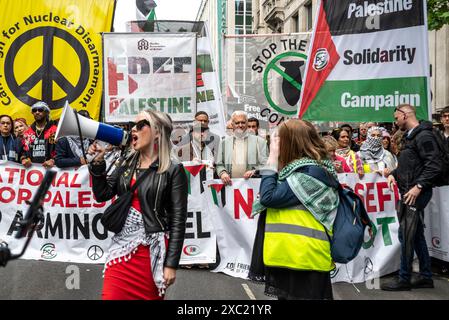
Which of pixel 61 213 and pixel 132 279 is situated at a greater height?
pixel 61 213

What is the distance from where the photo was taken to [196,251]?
7.28m

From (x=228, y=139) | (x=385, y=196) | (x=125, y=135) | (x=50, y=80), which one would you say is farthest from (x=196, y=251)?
(x=125, y=135)

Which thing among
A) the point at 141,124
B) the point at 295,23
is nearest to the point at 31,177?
the point at 141,124

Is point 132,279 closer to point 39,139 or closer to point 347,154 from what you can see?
point 39,139

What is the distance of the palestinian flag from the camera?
659 centimetres

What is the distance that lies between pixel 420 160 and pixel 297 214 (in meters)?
3.33

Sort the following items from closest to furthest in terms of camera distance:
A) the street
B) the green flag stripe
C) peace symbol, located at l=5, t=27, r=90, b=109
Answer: the street
the green flag stripe
peace symbol, located at l=5, t=27, r=90, b=109

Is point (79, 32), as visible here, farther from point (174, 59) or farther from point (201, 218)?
point (201, 218)

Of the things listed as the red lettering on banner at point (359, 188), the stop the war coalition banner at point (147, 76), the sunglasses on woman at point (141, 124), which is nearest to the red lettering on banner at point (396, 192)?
the red lettering on banner at point (359, 188)

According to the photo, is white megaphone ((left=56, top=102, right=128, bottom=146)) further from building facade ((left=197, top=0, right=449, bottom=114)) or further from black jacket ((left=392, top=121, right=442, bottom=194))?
building facade ((left=197, top=0, right=449, bottom=114))

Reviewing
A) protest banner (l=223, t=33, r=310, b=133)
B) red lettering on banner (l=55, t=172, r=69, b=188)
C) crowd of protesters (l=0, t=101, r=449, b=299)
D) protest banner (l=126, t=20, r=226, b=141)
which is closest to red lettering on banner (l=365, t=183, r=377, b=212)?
crowd of protesters (l=0, t=101, r=449, b=299)

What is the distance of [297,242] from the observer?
12.0 feet

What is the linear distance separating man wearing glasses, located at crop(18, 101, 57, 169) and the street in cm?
138
